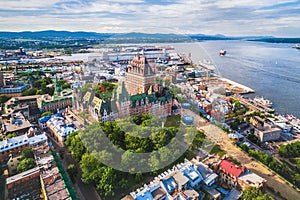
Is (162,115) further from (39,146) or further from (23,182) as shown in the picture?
(23,182)

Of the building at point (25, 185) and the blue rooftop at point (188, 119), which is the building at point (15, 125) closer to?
the building at point (25, 185)

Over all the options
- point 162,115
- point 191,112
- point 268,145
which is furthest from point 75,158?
point 268,145

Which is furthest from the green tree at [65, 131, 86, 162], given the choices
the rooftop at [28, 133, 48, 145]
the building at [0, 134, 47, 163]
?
the building at [0, 134, 47, 163]

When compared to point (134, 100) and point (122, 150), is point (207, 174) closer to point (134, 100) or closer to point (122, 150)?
point (122, 150)

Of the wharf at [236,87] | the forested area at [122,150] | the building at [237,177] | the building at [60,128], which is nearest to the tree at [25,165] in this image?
the forested area at [122,150]

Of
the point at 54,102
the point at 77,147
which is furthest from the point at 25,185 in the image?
the point at 54,102

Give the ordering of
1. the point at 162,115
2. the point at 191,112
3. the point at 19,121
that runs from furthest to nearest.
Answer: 1. the point at 191,112
2. the point at 162,115
3. the point at 19,121
